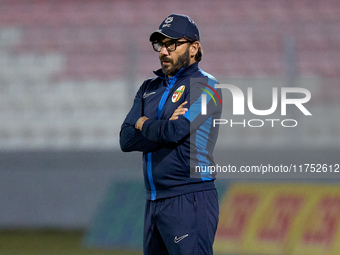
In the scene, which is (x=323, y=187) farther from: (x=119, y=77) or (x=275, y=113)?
(x=119, y=77)

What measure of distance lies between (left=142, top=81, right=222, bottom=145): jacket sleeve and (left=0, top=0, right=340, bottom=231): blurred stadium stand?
3162 mm

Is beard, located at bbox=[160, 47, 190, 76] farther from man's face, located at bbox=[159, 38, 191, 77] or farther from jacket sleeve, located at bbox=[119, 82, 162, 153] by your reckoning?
jacket sleeve, located at bbox=[119, 82, 162, 153]

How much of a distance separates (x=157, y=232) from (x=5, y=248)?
308 cm

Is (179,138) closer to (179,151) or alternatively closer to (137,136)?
(179,151)

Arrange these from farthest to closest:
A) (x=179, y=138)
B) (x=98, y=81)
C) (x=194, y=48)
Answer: (x=98, y=81), (x=194, y=48), (x=179, y=138)

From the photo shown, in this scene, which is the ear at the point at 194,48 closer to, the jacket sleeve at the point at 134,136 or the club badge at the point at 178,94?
the club badge at the point at 178,94

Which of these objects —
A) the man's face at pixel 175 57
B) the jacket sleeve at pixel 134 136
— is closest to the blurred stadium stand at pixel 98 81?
Result: the jacket sleeve at pixel 134 136

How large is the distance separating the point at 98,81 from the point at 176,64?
12.5 feet

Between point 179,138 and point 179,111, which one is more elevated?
point 179,111

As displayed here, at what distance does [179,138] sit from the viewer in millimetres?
2311

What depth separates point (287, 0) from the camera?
21.5 feet

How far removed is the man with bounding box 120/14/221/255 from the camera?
7.57 feet

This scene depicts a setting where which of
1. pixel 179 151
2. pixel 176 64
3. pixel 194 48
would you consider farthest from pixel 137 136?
pixel 194 48

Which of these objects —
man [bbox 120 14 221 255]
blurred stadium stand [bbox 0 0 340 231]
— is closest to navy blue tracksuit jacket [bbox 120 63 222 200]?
man [bbox 120 14 221 255]
